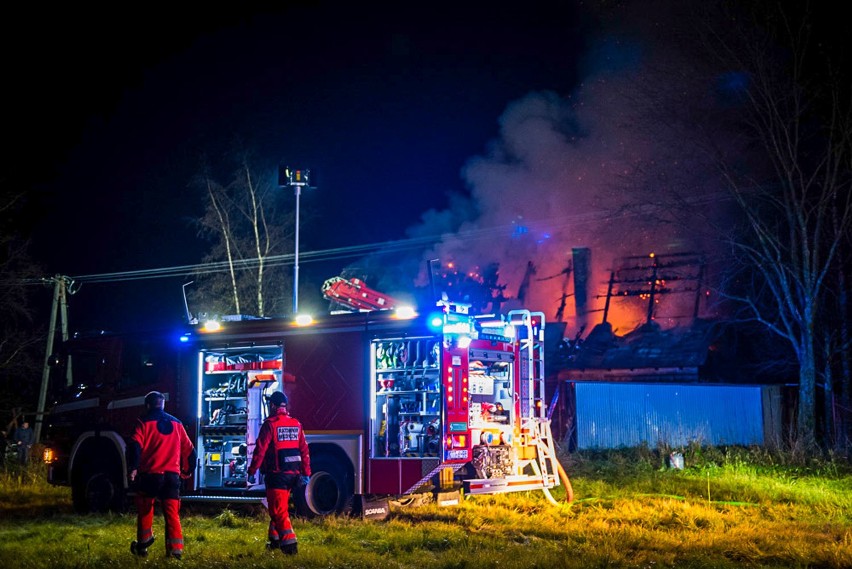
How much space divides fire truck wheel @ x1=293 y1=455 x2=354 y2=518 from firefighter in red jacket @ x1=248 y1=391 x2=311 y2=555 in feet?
6.94

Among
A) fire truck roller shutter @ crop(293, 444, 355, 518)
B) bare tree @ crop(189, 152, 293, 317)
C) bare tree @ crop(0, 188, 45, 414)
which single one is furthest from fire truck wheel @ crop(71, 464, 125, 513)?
bare tree @ crop(189, 152, 293, 317)

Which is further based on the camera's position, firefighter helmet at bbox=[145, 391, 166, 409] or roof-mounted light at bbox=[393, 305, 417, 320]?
roof-mounted light at bbox=[393, 305, 417, 320]

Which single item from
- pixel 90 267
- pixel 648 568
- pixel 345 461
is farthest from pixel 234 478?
pixel 90 267

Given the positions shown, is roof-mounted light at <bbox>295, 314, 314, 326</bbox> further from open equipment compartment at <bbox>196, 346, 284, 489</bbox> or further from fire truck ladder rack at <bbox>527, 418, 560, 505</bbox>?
fire truck ladder rack at <bbox>527, 418, 560, 505</bbox>

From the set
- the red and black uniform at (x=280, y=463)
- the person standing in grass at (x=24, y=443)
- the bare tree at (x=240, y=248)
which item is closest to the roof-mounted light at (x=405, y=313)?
the red and black uniform at (x=280, y=463)

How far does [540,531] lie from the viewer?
32.5 ft

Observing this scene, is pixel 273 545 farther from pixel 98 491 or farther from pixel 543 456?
pixel 98 491

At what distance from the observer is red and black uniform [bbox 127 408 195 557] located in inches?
332

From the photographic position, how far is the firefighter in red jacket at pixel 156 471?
8.41 metres

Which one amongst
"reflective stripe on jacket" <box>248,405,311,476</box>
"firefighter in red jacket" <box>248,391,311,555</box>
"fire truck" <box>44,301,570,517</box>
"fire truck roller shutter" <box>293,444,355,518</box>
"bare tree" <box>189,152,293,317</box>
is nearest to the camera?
"firefighter in red jacket" <box>248,391,311,555</box>

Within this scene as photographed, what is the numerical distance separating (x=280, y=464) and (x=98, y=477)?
16.4 feet

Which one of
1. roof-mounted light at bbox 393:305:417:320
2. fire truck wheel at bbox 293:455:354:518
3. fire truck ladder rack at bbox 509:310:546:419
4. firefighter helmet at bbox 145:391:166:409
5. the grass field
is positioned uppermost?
roof-mounted light at bbox 393:305:417:320

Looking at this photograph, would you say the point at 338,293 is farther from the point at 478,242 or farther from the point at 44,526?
the point at 478,242

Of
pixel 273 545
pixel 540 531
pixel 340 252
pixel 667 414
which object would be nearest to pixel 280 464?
pixel 273 545
